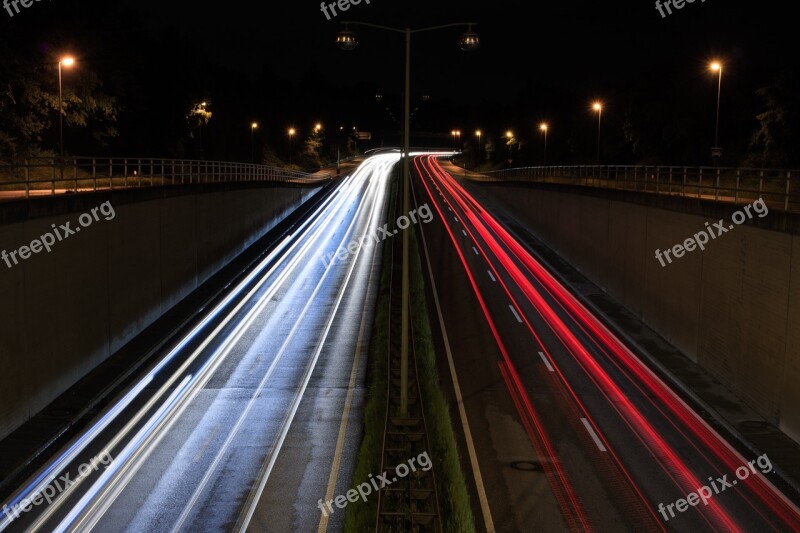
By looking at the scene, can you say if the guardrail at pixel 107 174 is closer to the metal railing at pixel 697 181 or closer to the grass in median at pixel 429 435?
the grass in median at pixel 429 435

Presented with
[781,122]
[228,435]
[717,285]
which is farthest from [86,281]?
[781,122]

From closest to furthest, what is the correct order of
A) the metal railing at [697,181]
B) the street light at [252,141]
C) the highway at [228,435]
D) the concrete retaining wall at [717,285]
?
the highway at [228,435]
the concrete retaining wall at [717,285]
the metal railing at [697,181]
the street light at [252,141]

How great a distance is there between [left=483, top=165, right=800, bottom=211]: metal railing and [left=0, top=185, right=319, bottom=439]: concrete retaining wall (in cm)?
1876

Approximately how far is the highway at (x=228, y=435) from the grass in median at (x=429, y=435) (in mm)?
417

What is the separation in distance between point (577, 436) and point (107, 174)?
23.7 m

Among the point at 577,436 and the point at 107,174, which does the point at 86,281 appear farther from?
the point at 577,436

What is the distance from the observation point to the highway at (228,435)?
50.5 ft

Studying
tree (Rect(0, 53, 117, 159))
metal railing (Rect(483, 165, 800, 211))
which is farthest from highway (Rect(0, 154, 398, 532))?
tree (Rect(0, 53, 117, 159))

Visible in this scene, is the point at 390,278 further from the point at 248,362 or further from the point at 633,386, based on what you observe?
the point at 633,386

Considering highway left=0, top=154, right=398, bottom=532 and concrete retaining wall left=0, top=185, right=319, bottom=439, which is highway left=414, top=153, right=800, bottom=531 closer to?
highway left=0, top=154, right=398, bottom=532

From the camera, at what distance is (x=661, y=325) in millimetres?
28703

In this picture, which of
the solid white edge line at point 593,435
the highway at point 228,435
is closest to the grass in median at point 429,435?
the highway at point 228,435

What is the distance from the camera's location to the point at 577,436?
19.5 metres

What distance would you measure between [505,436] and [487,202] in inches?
2138
